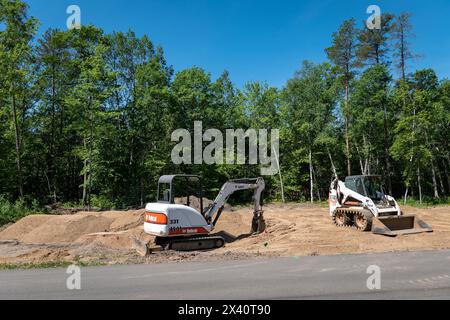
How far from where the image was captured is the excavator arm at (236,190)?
1291 centimetres

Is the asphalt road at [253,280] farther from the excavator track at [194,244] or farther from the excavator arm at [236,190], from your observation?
the excavator arm at [236,190]

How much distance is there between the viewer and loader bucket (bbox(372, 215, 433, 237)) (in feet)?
42.7

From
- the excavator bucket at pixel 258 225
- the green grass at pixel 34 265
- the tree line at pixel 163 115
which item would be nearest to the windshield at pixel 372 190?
the excavator bucket at pixel 258 225

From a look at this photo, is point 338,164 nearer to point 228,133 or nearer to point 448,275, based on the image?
point 228,133

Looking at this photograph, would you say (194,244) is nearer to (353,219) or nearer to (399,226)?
(353,219)

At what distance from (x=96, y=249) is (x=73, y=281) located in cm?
485

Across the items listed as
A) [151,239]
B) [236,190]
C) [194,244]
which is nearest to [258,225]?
[236,190]

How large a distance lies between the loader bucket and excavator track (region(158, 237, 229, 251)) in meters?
5.93

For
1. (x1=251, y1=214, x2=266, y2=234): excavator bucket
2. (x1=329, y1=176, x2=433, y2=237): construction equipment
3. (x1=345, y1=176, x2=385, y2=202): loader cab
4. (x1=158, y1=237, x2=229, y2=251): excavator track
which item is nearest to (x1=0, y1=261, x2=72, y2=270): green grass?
(x1=158, y1=237, x2=229, y2=251): excavator track

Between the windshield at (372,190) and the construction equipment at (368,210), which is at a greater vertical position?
the windshield at (372,190)

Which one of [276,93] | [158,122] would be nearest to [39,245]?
[158,122]

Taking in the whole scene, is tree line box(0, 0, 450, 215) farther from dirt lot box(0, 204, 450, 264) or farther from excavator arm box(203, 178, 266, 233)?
excavator arm box(203, 178, 266, 233)

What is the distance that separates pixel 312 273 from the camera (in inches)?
307

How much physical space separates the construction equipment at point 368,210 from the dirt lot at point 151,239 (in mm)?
650
